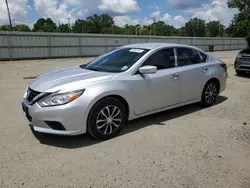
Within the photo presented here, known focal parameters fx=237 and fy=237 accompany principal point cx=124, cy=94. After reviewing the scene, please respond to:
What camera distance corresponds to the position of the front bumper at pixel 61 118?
3.34 meters

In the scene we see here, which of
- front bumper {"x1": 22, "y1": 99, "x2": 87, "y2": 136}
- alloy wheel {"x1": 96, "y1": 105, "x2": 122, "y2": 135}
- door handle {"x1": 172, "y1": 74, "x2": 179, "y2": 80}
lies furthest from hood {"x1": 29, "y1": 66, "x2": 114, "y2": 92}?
door handle {"x1": 172, "y1": 74, "x2": 179, "y2": 80}

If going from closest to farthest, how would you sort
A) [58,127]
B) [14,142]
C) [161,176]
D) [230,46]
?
[161,176] < [58,127] < [14,142] < [230,46]

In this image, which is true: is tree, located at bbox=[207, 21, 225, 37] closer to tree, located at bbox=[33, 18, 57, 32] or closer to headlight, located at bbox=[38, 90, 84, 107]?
tree, located at bbox=[33, 18, 57, 32]

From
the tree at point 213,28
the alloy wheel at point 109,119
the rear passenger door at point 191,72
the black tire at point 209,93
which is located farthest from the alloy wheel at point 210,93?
the tree at point 213,28

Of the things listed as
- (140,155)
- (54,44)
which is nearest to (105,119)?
(140,155)

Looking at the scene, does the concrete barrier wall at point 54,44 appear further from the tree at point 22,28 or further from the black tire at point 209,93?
the tree at point 22,28

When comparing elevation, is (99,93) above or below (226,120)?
above

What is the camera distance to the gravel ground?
2758mm

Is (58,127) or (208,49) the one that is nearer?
(58,127)

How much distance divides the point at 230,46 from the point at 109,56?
1556 inches

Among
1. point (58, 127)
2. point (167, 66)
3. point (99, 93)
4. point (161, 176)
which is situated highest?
point (167, 66)

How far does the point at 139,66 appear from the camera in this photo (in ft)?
13.6

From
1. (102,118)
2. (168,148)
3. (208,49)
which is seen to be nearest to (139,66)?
(102,118)

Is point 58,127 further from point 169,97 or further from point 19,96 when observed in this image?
point 19,96
